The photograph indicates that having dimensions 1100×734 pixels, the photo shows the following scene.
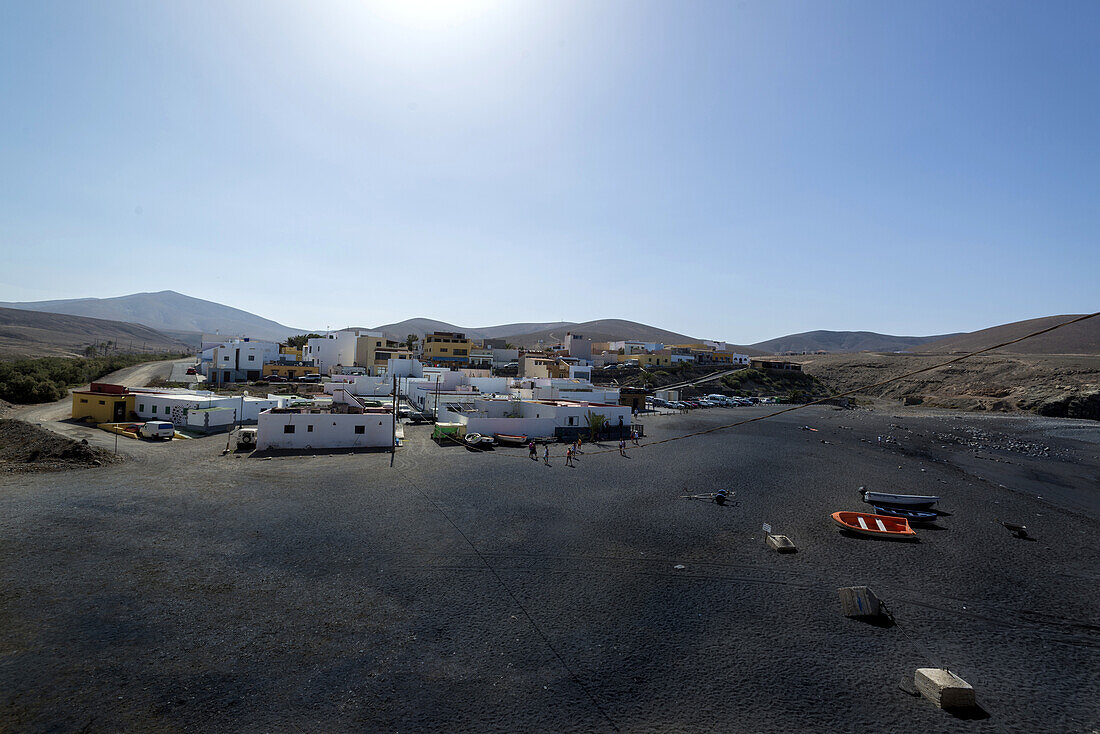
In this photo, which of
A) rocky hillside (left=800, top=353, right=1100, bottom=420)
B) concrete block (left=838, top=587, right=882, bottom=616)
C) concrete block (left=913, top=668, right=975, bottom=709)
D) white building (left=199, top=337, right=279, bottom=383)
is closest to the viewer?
concrete block (left=913, top=668, right=975, bottom=709)

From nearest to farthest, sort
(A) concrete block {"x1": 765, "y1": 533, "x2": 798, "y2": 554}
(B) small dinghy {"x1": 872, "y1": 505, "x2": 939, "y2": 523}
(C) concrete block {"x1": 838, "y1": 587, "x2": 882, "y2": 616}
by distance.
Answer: (C) concrete block {"x1": 838, "y1": 587, "x2": 882, "y2": 616}
(A) concrete block {"x1": 765, "y1": 533, "x2": 798, "y2": 554}
(B) small dinghy {"x1": 872, "y1": 505, "x2": 939, "y2": 523}

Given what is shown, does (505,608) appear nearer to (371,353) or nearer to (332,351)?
(371,353)

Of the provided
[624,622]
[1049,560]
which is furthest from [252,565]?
[1049,560]

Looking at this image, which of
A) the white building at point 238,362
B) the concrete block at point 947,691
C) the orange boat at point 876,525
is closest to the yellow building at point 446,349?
the white building at point 238,362

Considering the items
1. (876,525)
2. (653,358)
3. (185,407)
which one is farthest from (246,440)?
(653,358)

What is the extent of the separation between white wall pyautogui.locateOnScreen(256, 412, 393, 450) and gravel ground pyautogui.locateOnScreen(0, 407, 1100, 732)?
4399mm

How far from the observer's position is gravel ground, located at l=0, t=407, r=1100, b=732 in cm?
765

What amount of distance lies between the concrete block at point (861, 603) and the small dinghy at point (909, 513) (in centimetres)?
896

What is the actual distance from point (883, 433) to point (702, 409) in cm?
1693

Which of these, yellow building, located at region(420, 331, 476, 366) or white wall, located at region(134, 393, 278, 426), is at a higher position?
yellow building, located at region(420, 331, 476, 366)

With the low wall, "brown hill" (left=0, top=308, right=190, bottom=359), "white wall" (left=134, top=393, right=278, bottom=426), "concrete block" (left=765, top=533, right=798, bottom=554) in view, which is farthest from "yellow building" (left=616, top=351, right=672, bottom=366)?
"brown hill" (left=0, top=308, right=190, bottom=359)

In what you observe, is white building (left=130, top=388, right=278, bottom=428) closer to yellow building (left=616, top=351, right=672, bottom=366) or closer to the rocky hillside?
yellow building (left=616, top=351, right=672, bottom=366)

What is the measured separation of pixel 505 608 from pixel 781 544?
341 inches

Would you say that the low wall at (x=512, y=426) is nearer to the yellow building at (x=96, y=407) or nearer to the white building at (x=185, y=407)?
the white building at (x=185, y=407)
